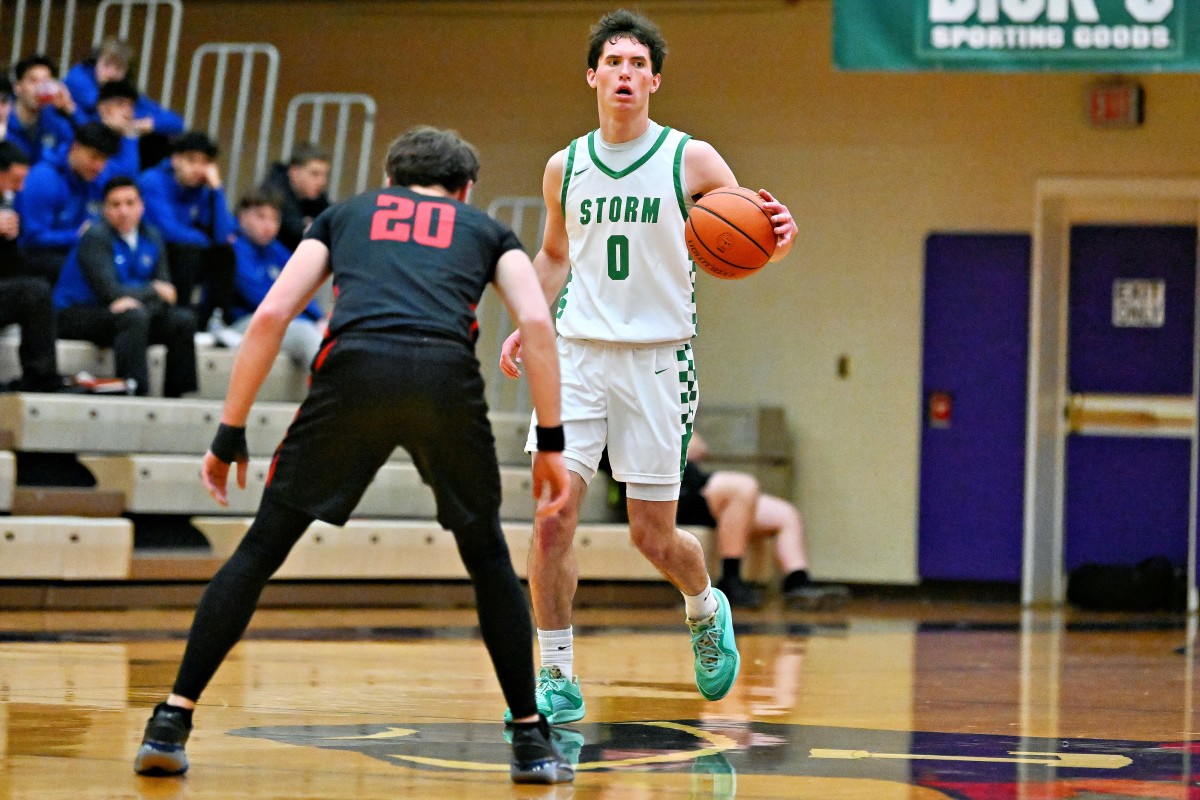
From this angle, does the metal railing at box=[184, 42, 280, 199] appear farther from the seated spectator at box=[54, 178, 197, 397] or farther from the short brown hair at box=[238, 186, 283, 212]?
the seated spectator at box=[54, 178, 197, 397]

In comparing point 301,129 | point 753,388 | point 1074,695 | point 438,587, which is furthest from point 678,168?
point 301,129

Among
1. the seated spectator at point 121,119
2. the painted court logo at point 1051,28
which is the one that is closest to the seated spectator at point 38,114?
the seated spectator at point 121,119

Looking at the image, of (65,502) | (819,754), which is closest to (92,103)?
(65,502)

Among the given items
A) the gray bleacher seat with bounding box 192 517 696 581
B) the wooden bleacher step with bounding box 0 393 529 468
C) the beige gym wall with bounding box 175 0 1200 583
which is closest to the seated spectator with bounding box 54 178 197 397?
the wooden bleacher step with bounding box 0 393 529 468

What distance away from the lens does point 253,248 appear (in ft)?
32.3

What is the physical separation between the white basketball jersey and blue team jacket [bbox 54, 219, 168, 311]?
4918 mm

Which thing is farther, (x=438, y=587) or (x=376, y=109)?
(x=376, y=109)

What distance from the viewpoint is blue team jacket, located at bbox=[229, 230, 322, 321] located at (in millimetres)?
9820

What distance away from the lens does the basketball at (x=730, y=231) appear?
15.0 feet

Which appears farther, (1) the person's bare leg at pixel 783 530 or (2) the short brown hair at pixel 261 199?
(1) the person's bare leg at pixel 783 530

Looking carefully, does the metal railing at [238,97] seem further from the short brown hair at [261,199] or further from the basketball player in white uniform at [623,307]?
the basketball player in white uniform at [623,307]

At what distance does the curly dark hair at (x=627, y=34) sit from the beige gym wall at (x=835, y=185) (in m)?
6.77

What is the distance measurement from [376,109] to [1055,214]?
4.76 m

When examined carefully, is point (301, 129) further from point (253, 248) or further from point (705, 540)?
point (705, 540)
